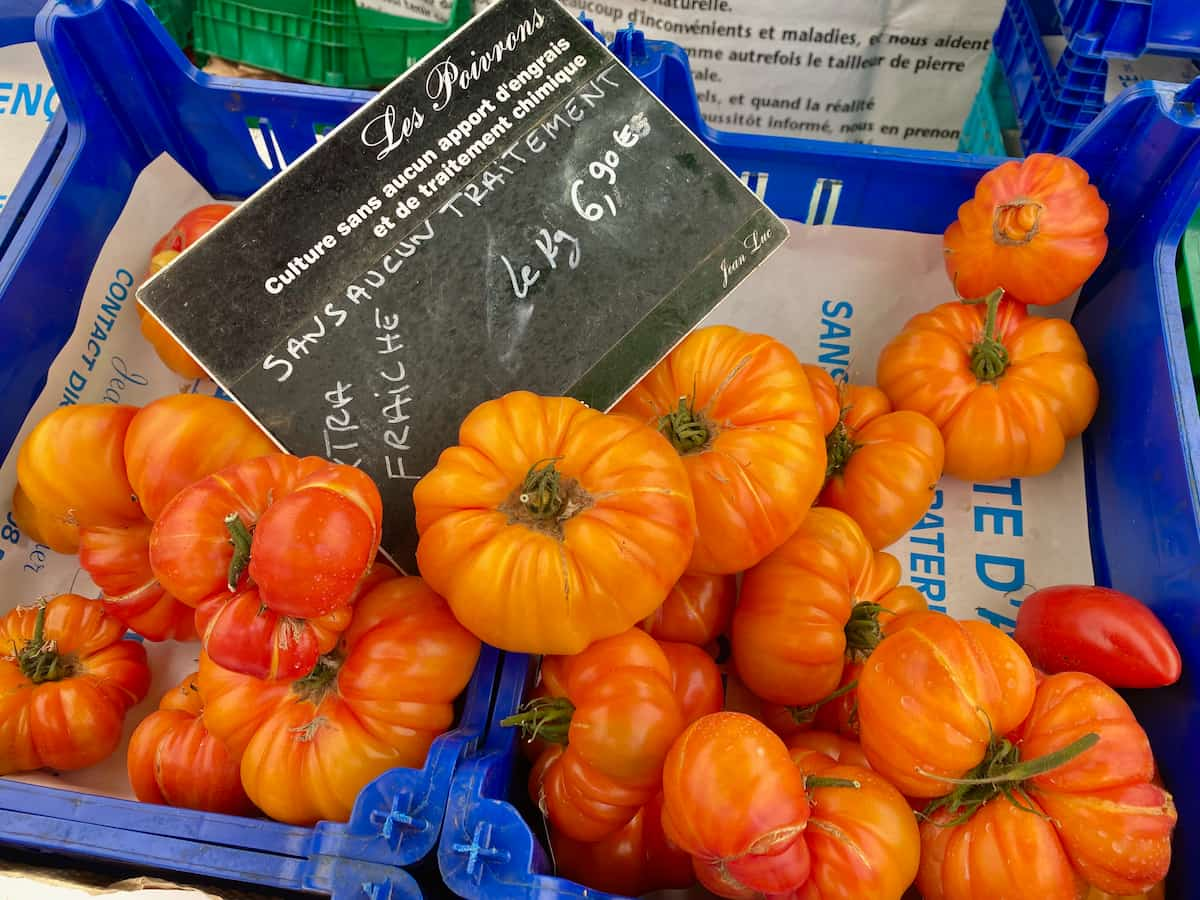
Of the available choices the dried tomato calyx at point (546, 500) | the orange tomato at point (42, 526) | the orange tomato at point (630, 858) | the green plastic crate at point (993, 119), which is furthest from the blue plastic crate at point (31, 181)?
the green plastic crate at point (993, 119)

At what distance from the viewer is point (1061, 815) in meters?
0.83

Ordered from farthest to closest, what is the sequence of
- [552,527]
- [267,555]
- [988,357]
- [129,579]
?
[988,357]
[129,579]
[552,527]
[267,555]

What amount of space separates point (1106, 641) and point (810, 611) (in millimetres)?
370

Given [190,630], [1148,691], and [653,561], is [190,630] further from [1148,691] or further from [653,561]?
[1148,691]

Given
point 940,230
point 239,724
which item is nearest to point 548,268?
point 239,724

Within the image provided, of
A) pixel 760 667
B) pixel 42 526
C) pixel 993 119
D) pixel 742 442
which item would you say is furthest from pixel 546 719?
pixel 993 119

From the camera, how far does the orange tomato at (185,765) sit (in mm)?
982

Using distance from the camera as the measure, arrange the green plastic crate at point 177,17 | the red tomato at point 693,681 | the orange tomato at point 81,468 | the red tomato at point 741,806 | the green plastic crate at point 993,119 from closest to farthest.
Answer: the red tomato at point 741,806, the red tomato at point 693,681, the orange tomato at point 81,468, the green plastic crate at point 993,119, the green plastic crate at point 177,17

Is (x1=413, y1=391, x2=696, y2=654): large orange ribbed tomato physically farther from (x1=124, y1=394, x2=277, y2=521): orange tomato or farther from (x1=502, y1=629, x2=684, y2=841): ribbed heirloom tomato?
(x1=124, y1=394, x2=277, y2=521): orange tomato

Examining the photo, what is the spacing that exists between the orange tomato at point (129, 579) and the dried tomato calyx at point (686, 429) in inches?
26.5

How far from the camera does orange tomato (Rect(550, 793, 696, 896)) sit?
945 millimetres

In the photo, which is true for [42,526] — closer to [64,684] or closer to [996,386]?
[64,684]

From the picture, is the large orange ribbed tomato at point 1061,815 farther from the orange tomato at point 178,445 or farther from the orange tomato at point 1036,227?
the orange tomato at point 178,445

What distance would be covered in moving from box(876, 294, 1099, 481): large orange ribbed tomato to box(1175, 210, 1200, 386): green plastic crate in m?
0.14
